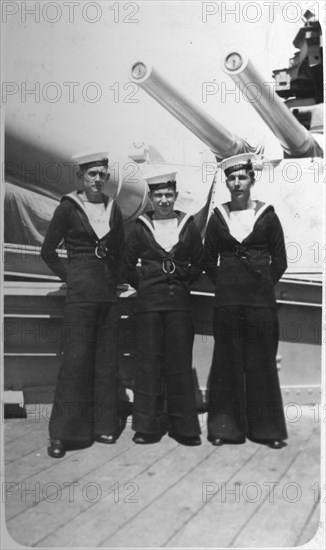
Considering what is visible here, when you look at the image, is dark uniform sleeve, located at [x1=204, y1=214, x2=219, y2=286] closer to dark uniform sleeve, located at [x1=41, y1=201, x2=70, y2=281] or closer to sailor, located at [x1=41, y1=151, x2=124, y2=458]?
sailor, located at [x1=41, y1=151, x2=124, y2=458]

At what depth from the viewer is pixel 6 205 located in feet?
6.84

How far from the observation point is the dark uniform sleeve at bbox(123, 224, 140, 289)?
2127 mm

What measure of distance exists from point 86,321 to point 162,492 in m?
0.63

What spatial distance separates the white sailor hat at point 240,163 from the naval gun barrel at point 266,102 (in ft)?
0.37

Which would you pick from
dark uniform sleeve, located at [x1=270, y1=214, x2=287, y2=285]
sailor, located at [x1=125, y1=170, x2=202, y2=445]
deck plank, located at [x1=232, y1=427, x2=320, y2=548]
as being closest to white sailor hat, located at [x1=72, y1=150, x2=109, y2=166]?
sailor, located at [x1=125, y1=170, x2=202, y2=445]

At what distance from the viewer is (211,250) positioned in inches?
84.0

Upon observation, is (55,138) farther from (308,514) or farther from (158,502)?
(308,514)

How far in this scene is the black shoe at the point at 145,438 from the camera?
2.12 metres

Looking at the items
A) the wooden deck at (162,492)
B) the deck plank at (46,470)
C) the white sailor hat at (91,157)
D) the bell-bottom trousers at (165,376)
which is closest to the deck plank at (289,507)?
the wooden deck at (162,492)

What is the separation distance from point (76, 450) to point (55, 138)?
1.07m

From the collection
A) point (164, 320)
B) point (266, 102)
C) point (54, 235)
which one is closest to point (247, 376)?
point (164, 320)

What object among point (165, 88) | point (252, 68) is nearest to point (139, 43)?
point (165, 88)

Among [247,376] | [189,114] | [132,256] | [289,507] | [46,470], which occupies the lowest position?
[289,507]

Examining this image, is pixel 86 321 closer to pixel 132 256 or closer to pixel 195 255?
pixel 132 256
